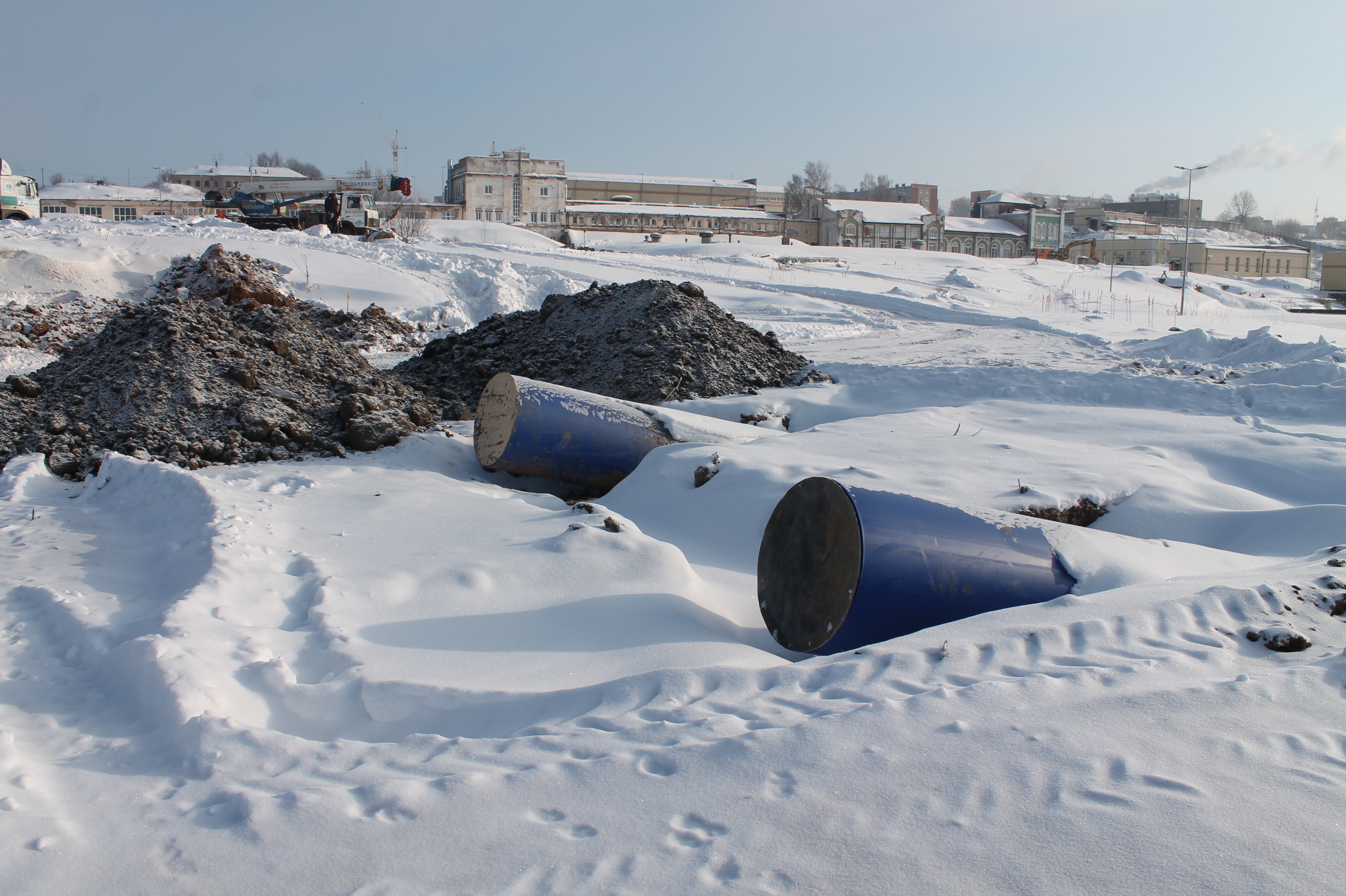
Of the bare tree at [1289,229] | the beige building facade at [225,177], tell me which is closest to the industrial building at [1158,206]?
the bare tree at [1289,229]

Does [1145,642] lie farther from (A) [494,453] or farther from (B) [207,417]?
(B) [207,417]

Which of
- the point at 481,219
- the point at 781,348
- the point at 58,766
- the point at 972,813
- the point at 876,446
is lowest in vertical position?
the point at 58,766

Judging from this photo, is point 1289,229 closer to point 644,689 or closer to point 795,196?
point 795,196

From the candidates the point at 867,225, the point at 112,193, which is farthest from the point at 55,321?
the point at 112,193

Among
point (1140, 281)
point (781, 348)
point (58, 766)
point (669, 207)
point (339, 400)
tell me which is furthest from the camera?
point (669, 207)

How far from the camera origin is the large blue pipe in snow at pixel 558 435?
24.2 feet

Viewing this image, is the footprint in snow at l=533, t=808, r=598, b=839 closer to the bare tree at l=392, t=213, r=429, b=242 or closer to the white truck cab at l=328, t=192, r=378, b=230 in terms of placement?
the bare tree at l=392, t=213, r=429, b=242

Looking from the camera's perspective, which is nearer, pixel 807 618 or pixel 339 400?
pixel 807 618

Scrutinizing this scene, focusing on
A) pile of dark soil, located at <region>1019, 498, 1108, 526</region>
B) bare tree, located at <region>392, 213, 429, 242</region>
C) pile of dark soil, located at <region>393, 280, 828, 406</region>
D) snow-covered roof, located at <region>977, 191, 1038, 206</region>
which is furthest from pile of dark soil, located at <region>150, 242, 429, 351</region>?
snow-covered roof, located at <region>977, 191, 1038, 206</region>

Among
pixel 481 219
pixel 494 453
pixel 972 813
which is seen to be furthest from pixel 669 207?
pixel 972 813

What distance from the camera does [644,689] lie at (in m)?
3.80

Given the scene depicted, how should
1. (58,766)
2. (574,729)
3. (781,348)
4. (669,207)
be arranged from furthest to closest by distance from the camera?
1. (669,207)
2. (781,348)
3. (574,729)
4. (58,766)

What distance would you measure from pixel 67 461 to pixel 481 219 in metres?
64.6

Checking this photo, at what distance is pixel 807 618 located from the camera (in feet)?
14.6
